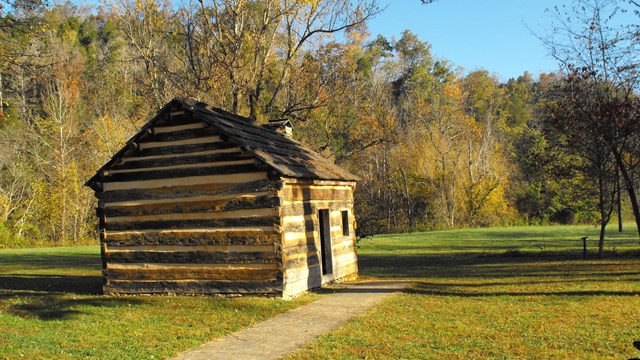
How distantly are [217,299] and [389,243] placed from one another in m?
21.8

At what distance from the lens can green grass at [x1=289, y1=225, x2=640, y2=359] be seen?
322 inches

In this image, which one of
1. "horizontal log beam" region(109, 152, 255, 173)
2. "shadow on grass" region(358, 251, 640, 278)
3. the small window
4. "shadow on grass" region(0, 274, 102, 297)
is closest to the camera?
"horizontal log beam" region(109, 152, 255, 173)

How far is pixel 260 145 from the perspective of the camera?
543 inches

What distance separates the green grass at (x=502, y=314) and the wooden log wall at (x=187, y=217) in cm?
322

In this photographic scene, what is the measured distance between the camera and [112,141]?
1704 inches

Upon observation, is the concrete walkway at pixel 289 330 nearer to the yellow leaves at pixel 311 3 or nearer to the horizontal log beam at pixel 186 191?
the horizontal log beam at pixel 186 191

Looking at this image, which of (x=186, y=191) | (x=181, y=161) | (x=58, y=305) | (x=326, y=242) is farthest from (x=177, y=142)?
(x=326, y=242)

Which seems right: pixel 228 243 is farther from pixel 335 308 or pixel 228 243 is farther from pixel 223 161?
pixel 335 308

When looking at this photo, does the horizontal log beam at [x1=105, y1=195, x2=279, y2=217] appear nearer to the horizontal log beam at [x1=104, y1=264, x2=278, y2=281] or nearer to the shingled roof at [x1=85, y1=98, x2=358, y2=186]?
the shingled roof at [x1=85, y1=98, x2=358, y2=186]

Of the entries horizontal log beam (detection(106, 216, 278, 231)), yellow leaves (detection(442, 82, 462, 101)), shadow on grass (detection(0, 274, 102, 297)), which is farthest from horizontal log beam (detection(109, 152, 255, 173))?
yellow leaves (detection(442, 82, 462, 101))

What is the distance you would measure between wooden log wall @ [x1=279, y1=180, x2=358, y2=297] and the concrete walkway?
85 cm

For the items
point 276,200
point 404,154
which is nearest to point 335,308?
point 276,200

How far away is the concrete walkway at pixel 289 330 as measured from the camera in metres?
8.37

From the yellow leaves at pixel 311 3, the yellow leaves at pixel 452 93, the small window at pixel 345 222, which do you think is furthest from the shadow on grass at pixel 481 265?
the yellow leaves at pixel 452 93
